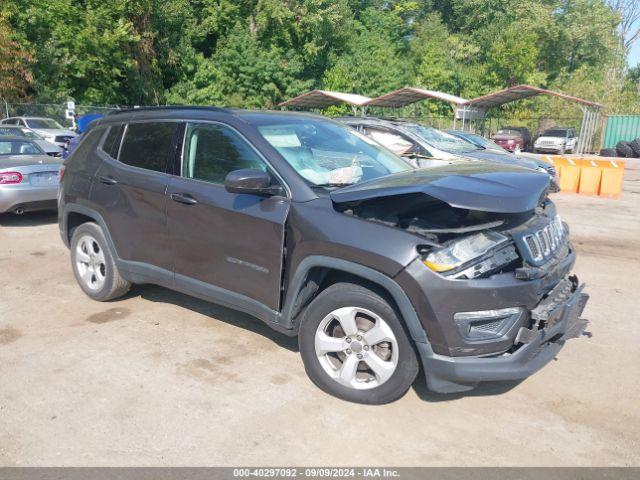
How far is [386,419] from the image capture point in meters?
3.37

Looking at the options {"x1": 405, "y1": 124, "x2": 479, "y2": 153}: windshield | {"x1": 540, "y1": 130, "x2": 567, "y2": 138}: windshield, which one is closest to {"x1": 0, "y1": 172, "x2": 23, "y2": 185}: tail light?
{"x1": 405, "y1": 124, "x2": 479, "y2": 153}: windshield

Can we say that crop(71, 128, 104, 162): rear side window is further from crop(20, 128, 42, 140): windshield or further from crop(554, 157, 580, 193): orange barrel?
crop(20, 128, 42, 140): windshield

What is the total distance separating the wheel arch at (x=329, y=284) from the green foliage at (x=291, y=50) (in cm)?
2627

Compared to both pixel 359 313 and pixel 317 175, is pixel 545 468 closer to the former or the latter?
pixel 359 313

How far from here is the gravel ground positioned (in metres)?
3.06

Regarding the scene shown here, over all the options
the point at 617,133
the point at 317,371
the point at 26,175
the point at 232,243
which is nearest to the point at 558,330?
the point at 317,371

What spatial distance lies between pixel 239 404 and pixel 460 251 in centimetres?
166

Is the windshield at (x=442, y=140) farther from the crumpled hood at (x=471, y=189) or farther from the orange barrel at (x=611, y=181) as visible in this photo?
the crumpled hood at (x=471, y=189)

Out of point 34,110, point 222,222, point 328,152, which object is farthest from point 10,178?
point 34,110

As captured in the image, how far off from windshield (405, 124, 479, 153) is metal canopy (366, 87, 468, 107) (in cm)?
1436

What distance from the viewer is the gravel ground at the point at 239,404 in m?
3.06

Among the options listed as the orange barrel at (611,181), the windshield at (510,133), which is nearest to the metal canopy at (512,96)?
the windshield at (510,133)

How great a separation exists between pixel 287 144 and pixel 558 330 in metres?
2.20

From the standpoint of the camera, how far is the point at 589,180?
13.6 metres
